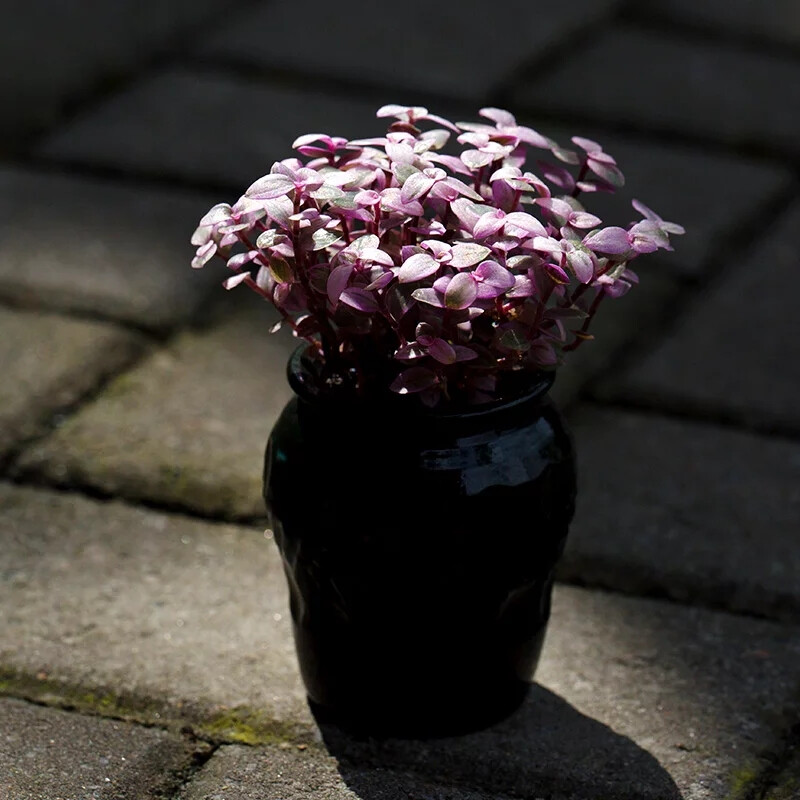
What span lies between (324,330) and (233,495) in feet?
2.11

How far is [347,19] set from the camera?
149 inches

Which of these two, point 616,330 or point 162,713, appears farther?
point 616,330

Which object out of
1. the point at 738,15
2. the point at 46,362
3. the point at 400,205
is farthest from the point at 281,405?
the point at 738,15

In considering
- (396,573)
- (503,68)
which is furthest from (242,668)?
(503,68)

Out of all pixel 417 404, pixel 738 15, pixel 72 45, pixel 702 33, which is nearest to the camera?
pixel 417 404

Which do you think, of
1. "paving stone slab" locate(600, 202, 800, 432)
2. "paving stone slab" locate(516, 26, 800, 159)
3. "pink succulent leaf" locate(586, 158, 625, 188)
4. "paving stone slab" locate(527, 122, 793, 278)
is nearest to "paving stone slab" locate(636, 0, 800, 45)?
"paving stone slab" locate(516, 26, 800, 159)

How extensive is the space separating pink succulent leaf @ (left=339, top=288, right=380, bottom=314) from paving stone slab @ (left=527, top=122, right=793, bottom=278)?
1.44 meters

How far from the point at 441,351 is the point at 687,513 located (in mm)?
790

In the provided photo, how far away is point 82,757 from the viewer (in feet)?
4.89

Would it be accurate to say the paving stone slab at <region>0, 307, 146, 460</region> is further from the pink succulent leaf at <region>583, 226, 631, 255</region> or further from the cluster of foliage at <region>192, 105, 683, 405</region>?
the pink succulent leaf at <region>583, 226, 631, 255</region>

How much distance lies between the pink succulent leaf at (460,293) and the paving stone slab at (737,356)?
104 centimetres

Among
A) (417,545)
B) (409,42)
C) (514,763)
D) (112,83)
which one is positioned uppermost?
(417,545)

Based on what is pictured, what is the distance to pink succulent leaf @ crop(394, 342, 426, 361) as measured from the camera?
1312 mm

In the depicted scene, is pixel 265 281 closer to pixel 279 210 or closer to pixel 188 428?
pixel 279 210
